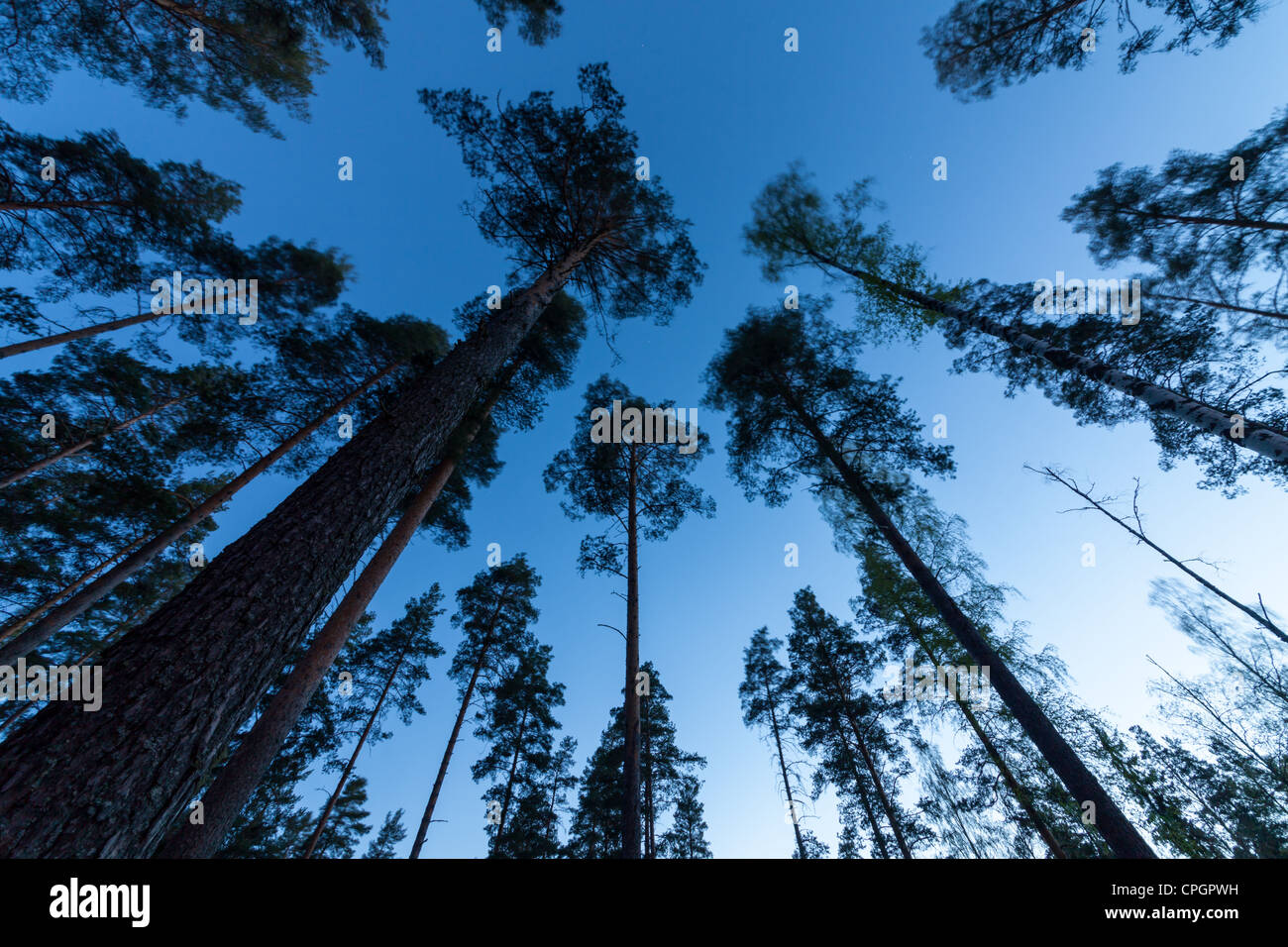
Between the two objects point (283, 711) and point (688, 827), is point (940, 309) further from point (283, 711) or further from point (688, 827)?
point (688, 827)

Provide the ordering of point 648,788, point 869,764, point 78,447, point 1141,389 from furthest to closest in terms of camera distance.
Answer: point 648,788 → point 869,764 → point 78,447 → point 1141,389

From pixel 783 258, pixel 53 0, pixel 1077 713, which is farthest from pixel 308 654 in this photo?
pixel 1077 713

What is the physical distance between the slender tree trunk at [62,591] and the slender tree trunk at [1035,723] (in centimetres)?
1675

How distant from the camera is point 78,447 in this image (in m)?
9.21

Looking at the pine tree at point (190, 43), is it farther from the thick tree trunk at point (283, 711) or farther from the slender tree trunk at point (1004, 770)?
the slender tree trunk at point (1004, 770)

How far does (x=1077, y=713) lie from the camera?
34.1 feet

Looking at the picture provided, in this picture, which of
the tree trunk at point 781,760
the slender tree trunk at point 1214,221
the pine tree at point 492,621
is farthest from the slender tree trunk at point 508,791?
the slender tree trunk at point 1214,221

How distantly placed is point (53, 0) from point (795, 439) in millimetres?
15971

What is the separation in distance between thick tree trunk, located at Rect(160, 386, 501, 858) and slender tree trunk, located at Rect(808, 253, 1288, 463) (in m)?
11.5

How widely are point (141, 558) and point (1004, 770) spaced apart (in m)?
18.7

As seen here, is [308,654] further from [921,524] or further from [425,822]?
[921,524]

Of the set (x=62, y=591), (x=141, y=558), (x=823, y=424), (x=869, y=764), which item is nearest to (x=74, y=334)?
(x=141, y=558)

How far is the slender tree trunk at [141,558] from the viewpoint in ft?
24.6

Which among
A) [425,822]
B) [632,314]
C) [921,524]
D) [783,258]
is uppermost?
[783,258]
